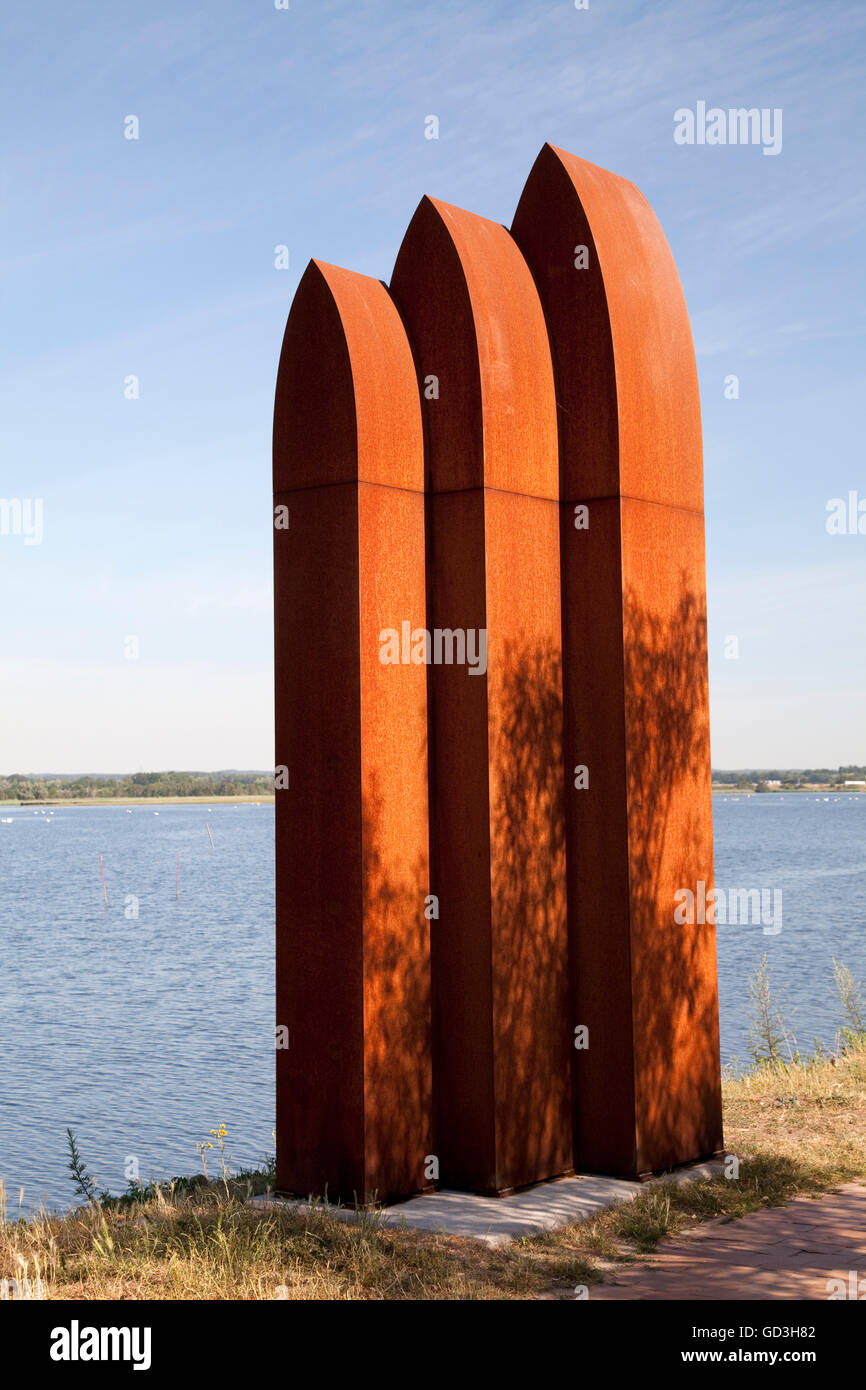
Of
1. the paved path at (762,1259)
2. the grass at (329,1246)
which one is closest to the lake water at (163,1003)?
the grass at (329,1246)

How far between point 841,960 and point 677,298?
77.9 ft

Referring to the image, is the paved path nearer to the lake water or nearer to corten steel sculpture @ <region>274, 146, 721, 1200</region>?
corten steel sculpture @ <region>274, 146, 721, 1200</region>

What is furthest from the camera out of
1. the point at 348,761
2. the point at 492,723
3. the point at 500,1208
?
the point at 492,723

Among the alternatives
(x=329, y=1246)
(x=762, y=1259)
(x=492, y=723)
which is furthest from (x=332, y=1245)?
(x=492, y=723)

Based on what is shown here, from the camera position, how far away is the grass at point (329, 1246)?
21.1 ft

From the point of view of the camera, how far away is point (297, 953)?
8195 mm

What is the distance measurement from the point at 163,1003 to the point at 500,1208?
832 inches

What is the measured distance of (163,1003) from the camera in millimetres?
27812

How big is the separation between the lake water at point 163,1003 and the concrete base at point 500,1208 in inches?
290

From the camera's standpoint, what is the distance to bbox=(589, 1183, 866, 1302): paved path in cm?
654

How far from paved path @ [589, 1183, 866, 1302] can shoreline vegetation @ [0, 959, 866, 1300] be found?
150 mm

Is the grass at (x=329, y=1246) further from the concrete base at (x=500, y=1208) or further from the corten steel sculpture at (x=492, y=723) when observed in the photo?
the corten steel sculpture at (x=492, y=723)

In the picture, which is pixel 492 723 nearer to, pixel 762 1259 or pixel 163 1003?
pixel 762 1259
